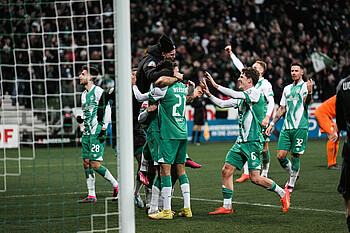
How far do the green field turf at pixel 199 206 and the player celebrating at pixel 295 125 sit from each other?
559 mm

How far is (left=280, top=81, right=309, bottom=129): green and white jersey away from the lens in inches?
386

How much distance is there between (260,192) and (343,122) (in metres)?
4.60

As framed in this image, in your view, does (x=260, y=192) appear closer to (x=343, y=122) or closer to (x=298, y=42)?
(x=343, y=122)

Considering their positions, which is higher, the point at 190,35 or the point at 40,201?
the point at 190,35

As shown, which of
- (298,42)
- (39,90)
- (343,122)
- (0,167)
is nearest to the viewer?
(343,122)

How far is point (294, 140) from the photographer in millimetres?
9742

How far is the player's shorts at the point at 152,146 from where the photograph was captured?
7367 millimetres

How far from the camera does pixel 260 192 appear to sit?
9.57 metres

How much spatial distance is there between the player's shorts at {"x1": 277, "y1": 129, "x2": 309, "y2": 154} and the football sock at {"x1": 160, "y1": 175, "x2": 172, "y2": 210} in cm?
318

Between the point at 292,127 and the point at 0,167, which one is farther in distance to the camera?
the point at 0,167

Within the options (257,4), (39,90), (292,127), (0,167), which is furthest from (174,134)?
(257,4)

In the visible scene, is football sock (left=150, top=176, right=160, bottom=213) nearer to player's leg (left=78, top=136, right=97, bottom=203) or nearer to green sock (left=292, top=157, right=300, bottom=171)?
player's leg (left=78, top=136, right=97, bottom=203)

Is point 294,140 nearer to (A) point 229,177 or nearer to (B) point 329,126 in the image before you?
→ (A) point 229,177

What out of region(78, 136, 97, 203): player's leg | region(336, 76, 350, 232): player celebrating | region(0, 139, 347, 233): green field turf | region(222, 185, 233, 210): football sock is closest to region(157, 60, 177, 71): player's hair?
region(0, 139, 347, 233): green field turf
